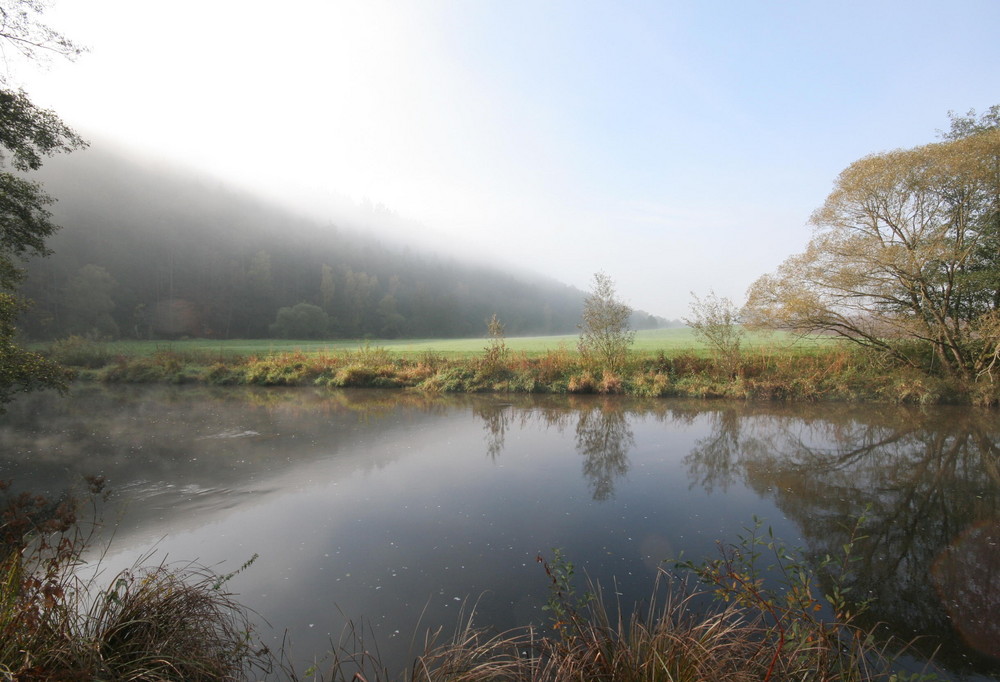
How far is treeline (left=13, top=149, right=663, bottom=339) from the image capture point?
54.7m

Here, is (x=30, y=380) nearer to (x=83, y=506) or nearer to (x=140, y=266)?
(x=83, y=506)

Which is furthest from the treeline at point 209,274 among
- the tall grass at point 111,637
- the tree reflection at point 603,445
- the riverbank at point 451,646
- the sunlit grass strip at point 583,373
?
the riverbank at point 451,646

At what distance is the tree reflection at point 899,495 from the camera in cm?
401

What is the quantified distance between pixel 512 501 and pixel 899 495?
5826mm

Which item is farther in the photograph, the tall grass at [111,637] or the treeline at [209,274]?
the treeline at [209,274]

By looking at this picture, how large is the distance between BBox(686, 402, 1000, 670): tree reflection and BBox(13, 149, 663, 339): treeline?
189ft

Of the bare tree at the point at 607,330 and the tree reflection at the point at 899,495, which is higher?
the bare tree at the point at 607,330

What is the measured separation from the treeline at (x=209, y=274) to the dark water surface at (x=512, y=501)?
1949 inches

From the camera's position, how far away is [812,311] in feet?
52.0

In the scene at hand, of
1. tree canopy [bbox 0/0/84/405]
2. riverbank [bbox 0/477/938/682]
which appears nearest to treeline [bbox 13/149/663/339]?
tree canopy [bbox 0/0/84/405]

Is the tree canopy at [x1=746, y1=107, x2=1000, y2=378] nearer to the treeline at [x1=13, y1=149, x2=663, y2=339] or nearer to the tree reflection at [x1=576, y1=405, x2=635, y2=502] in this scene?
the tree reflection at [x1=576, y1=405, x2=635, y2=502]

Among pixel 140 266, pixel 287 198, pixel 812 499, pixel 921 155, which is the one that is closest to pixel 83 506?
pixel 812 499

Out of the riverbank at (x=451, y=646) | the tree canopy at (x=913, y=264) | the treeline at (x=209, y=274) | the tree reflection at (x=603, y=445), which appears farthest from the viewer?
the treeline at (x=209, y=274)

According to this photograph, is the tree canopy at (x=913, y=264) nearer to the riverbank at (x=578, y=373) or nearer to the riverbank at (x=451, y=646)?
the riverbank at (x=578, y=373)
